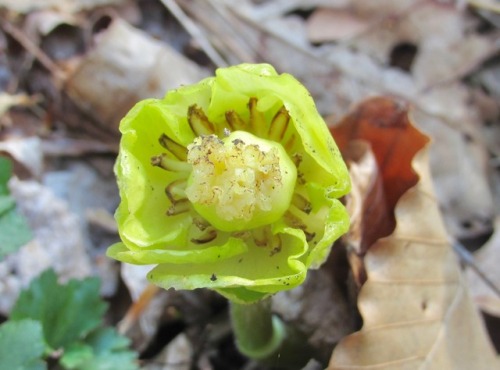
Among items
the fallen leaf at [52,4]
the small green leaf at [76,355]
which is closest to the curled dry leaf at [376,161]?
the small green leaf at [76,355]

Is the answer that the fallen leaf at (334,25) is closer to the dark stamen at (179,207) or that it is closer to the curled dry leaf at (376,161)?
the curled dry leaf at (376,161)

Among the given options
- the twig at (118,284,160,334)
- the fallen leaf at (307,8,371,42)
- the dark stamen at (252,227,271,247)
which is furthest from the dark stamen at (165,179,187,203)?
the fallen leaf at (307,8,371,42)

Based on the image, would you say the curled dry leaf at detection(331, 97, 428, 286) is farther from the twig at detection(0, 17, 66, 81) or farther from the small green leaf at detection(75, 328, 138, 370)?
the twig at detection(0, 17, 66, 81)

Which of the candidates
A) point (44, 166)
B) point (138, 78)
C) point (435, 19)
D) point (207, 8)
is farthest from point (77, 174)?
point (435, 19)

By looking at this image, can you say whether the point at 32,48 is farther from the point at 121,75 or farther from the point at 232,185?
the point at 232,185

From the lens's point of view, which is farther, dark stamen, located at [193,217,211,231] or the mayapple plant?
dark stamen, located at [193,217,211,231]

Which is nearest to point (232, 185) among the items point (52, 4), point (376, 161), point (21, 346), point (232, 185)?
point (232, 185)

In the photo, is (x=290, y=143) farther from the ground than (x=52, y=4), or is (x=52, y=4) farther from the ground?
(x=290, y=143)

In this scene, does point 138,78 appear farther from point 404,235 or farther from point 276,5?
point 404,235
